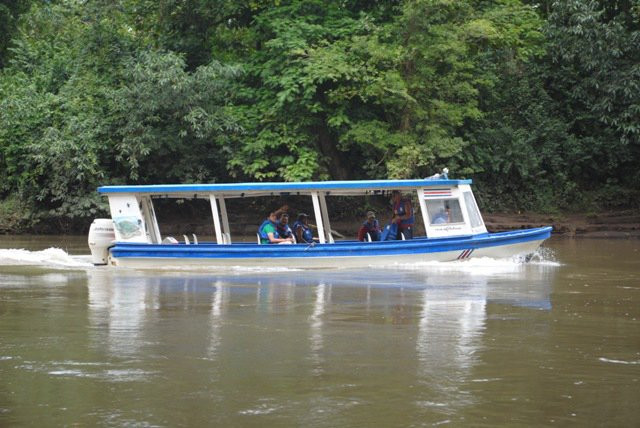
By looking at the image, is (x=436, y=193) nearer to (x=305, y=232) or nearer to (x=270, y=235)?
(x=305, y=232)

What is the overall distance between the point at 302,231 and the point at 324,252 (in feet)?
3.51

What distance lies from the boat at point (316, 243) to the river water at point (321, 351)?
1511 millimetres

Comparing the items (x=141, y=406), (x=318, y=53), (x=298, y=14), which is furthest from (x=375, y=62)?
(x=141, y=406)

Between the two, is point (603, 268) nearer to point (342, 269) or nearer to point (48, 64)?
point (342, 269)

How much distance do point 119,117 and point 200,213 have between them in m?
3.52

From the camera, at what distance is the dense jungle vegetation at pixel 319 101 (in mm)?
25531

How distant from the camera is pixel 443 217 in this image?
18.0m

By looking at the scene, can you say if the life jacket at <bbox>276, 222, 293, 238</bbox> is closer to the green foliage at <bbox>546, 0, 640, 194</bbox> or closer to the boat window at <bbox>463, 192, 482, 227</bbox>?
the boat window at <bbox>463, 192, 482, 227</bbox>

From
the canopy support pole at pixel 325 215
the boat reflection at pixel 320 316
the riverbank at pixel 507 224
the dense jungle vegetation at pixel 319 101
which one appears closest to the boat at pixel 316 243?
the canopy support pole at pixel 325 215

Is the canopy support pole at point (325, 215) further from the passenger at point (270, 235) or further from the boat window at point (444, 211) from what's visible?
the boat window at point (444, 211)

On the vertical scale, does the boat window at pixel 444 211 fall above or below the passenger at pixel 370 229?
above

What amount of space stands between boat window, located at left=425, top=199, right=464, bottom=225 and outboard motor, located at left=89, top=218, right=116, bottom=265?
19.3ft

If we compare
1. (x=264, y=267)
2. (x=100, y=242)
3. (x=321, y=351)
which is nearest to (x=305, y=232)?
(x=264, y=267)

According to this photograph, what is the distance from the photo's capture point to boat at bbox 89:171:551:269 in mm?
17453
